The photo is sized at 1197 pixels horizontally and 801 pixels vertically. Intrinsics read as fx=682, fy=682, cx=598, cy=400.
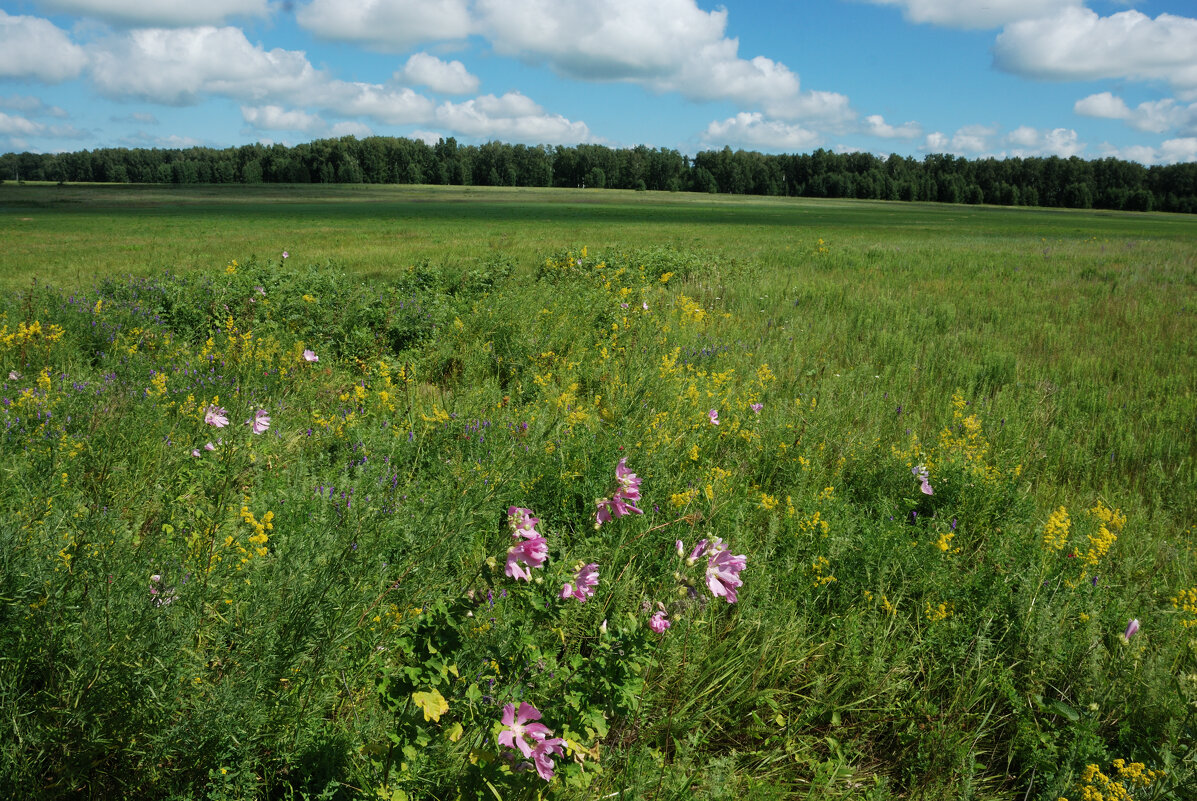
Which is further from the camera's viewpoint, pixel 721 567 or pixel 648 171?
pixel 648 171

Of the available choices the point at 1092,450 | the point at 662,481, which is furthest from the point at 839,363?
the point at 662,481

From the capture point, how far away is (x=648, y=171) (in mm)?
122812

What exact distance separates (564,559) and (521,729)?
0.80 meters

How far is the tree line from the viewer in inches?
4087

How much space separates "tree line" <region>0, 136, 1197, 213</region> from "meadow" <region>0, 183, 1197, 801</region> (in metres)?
109

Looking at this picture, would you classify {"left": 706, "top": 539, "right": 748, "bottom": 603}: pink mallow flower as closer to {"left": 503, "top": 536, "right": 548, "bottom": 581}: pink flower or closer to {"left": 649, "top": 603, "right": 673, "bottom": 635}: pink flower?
{"left": 649, "top": 603, "right": 673, "bottom": 635}: pink flower

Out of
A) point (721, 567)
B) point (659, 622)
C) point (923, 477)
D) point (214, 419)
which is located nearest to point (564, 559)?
point (659, 622)

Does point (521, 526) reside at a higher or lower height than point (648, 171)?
lower

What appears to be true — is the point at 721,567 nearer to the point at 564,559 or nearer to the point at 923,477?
the point at 564,559

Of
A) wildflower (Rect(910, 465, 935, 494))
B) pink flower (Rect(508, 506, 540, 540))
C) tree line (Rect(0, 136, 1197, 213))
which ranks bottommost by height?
wildflower (Rect(910, 465, 935, 494))

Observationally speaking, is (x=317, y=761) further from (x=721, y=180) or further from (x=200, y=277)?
(x=721, y=180)

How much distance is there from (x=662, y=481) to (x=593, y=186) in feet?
398

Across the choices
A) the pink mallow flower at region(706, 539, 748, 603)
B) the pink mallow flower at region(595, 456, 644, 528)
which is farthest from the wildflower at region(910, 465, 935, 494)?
the pink mallow flower at region(595, 456, 644, 528)

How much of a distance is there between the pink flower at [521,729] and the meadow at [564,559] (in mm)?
15
